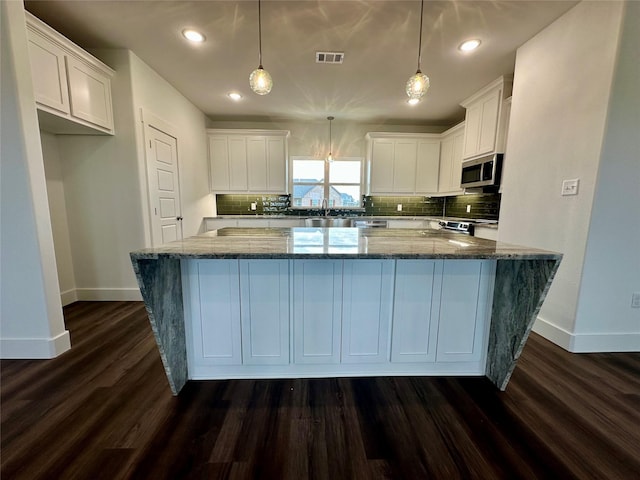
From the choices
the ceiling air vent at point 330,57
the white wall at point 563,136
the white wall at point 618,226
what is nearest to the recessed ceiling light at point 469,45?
the white wall at point 563,136

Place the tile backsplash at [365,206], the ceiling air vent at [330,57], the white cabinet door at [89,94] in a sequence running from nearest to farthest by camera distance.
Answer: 1. the white cabinet door at [89,94]
2. the ceiling air vent at [330,57]
3. the tile backsplash at [365,206]

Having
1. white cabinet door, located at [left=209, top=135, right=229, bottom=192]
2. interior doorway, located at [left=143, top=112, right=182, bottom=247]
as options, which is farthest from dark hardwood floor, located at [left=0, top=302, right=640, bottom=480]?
white cabinet door, located at [left=209, top=135, right=229, bottom=192]

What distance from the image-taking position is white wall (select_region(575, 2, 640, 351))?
1732 mm

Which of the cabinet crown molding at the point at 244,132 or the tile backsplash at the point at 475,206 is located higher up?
the cabinet crown molding at the point at 244,132

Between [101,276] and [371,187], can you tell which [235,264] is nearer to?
[101,276]

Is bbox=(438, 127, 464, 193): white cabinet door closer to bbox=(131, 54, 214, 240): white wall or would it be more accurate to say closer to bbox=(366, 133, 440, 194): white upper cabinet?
bbox=(366, 133, 440, 194): white upper cabinet

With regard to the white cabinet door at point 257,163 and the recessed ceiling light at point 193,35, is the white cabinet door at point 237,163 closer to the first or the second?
the white cabinet door at point 257,163

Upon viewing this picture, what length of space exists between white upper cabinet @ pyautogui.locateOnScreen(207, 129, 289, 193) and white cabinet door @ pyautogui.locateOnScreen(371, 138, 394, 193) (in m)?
1.57

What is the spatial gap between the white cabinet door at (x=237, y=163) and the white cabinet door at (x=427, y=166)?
3.07 m

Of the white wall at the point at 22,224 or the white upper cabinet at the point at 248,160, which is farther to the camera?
the white upper cabinet at the point at 248,160

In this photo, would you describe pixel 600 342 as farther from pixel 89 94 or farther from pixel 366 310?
pixel 89 94

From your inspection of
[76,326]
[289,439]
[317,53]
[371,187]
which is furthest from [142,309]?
[371,187]

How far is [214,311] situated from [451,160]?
166 inches

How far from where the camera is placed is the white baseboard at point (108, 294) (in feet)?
9.52
